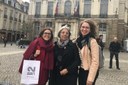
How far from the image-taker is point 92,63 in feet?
14.2

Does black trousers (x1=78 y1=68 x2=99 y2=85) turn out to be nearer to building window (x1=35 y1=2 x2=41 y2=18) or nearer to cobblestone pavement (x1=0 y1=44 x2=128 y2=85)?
cobblestone pavement (x1=0 y1=44 x2=128 y2=85)

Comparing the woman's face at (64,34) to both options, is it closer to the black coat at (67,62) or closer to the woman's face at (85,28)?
the black coat at (67,62)

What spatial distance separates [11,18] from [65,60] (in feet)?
194

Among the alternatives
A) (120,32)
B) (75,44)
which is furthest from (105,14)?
(75,44)

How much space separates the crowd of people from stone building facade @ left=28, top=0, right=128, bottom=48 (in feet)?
119

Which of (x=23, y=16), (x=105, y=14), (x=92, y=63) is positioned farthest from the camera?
(x=23, y=16)

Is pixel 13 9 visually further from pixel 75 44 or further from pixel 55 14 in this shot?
pixel 75 44

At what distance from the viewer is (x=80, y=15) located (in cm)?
4528

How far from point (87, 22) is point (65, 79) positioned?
1040 mm

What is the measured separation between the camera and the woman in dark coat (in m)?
4.52

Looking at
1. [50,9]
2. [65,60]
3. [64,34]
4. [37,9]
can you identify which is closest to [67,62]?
[65,60]

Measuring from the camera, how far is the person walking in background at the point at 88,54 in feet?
14.2

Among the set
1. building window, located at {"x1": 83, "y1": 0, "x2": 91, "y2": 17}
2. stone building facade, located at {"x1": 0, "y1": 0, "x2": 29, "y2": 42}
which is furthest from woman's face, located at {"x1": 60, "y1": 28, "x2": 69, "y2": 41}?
stone building facade, located at {"x1": 0, "y1": 0, "x2": 29, "y2": 42}

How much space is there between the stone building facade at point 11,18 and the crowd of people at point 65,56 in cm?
5003
